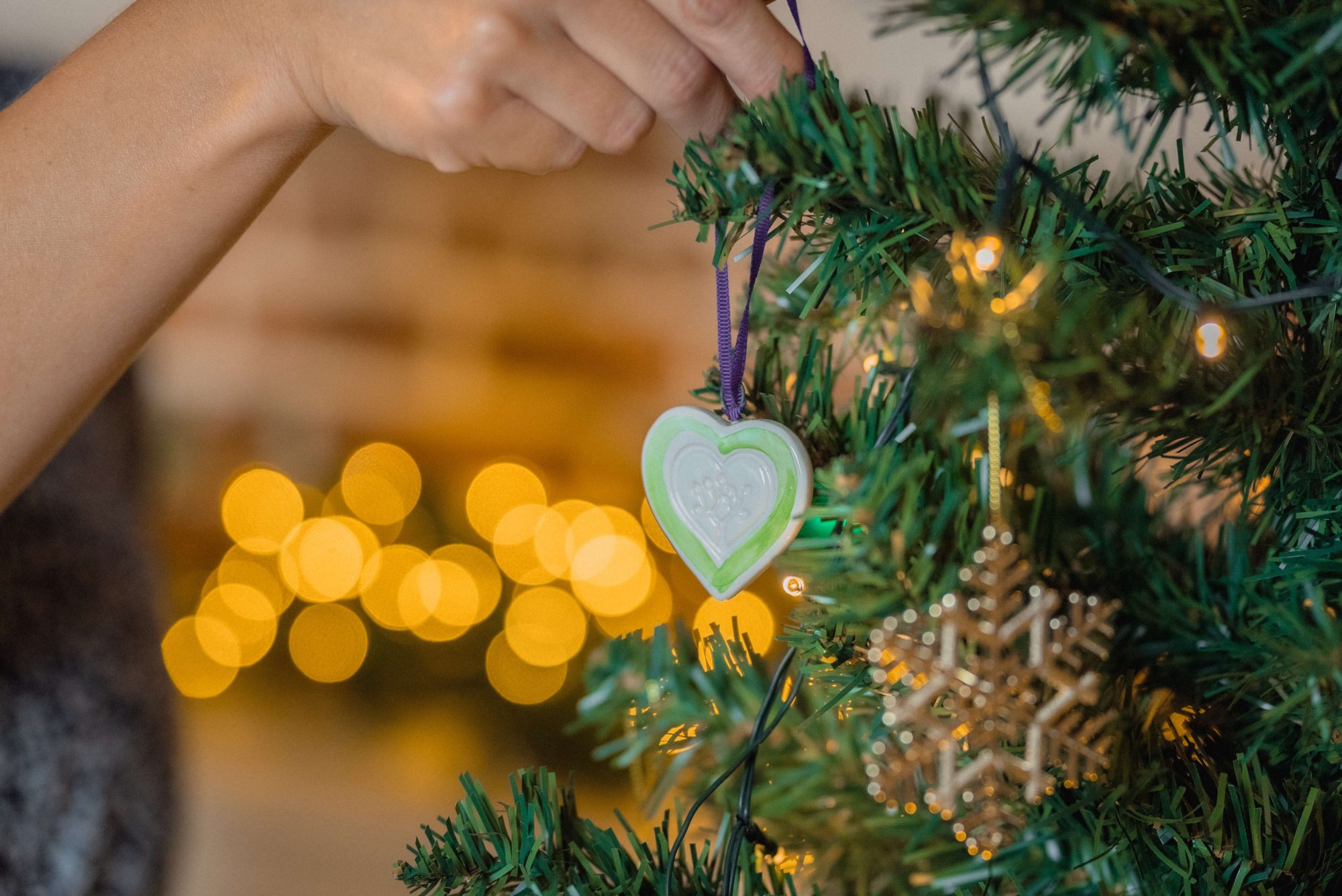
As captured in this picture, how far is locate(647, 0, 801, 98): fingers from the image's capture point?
1.22 ft

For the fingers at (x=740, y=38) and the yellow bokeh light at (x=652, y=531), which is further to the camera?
the yellow bokeh light at (x=652, y=531)

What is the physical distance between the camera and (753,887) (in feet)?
1.24

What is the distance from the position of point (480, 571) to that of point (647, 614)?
0.28m

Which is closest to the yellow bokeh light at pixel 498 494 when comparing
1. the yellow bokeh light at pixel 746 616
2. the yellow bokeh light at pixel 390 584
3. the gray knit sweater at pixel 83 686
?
the yellow bokeh light at pixel 390 584

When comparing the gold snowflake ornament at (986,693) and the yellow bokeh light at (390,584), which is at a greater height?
the gold snowflake ornament at (986,693)

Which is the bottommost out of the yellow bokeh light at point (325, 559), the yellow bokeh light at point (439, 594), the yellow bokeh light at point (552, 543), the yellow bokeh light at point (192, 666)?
the yellow bokeh light at point (192, 666)

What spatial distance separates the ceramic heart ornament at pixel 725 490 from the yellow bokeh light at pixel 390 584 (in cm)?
105

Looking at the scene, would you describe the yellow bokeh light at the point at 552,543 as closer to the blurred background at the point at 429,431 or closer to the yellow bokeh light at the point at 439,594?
the blurred background at the point at 429,431

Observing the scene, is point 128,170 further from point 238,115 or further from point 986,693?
point 986,693

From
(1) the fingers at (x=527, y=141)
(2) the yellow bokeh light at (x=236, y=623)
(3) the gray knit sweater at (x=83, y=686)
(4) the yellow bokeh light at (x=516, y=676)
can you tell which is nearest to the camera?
(1) the fingers at (x=527, y=141)

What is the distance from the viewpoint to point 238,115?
475 mm

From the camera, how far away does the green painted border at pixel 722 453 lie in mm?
427

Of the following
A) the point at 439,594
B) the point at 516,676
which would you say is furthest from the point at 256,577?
the point at 516,676

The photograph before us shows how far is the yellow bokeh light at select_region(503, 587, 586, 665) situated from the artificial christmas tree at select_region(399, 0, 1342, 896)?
107 cm
